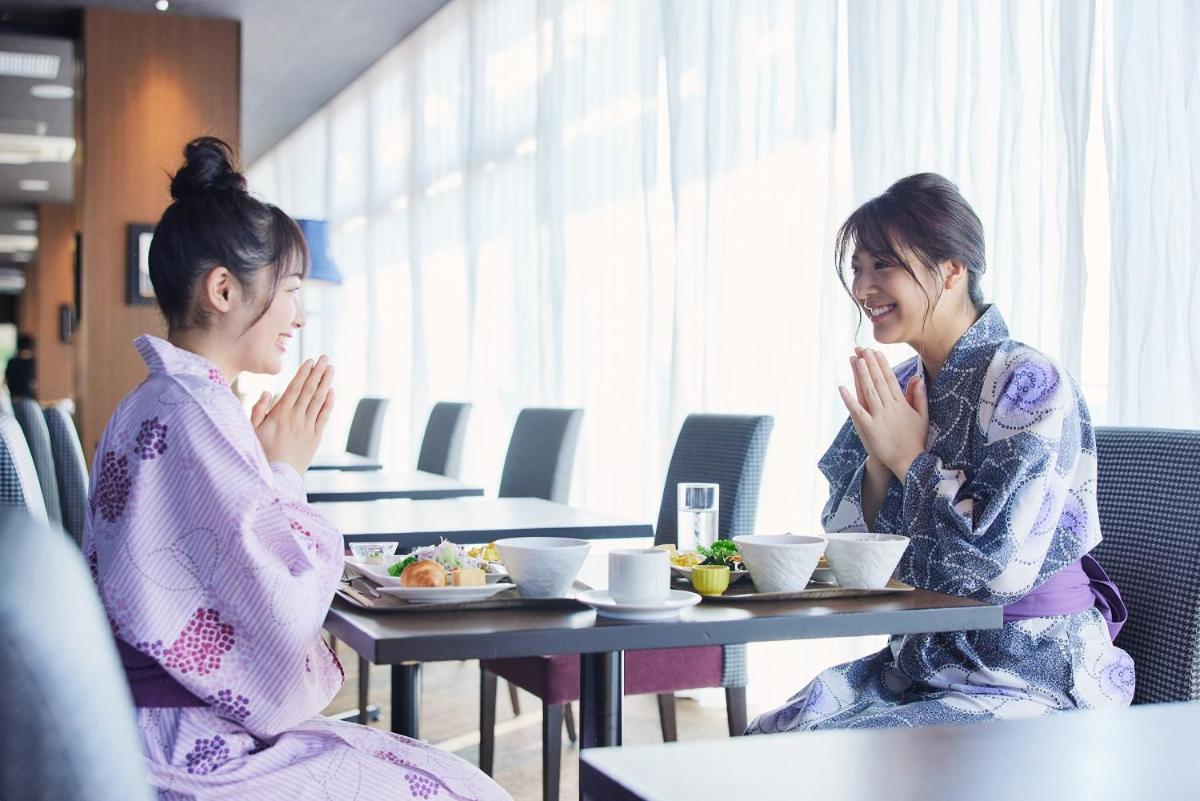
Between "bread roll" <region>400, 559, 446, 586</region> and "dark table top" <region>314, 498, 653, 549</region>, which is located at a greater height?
"bread roll" <region>400, 559, 446, 586</region>

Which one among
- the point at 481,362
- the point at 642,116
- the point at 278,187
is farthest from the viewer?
the point at 278,187

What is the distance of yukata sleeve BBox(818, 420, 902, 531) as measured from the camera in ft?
6.05

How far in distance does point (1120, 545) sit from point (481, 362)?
14.2ft

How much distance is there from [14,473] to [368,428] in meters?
Result: 4.10

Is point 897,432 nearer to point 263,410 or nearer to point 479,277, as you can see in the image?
point 263,410

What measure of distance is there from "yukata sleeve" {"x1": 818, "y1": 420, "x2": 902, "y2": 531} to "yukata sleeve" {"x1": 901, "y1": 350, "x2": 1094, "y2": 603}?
0.42 feet

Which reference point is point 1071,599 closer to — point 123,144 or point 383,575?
point 383,575

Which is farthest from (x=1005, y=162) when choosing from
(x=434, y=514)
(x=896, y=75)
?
(x=434, y=514)

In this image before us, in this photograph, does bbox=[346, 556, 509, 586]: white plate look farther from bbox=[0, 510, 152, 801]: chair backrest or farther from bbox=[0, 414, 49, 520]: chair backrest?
bbox=[0, 510, 152, 801]: chair backrest

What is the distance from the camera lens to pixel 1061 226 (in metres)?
2.53

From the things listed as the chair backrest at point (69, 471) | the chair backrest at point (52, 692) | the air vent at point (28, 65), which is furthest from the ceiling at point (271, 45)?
the chair backrest at point (52, 692)

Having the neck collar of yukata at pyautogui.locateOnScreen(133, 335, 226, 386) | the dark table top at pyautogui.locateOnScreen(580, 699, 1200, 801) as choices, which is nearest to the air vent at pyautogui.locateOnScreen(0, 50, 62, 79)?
the neck collar of yukata at pyautogui.locateOnScreen(133, 335, 226, 386)

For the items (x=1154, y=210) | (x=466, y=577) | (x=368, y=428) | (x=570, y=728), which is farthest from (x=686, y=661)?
(x=368, y=428)

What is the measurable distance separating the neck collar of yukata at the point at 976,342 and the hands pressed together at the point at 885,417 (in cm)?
9
